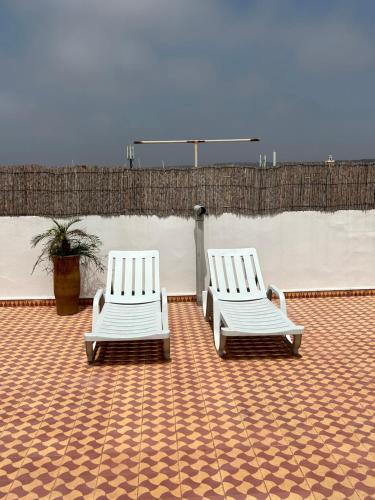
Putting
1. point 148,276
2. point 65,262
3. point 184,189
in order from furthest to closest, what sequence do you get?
1. point 184,189
2. point 65,262
3. point 148,276

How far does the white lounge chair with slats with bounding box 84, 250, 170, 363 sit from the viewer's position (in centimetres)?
523

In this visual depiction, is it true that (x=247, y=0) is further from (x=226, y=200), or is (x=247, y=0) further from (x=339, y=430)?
(x=339, y=430)

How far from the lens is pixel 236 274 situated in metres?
7.11

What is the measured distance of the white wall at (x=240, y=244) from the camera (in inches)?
307

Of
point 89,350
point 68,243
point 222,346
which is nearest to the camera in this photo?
point 89,350

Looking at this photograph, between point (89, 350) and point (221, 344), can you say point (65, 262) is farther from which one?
point (221, 344)

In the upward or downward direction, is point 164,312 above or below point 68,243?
below

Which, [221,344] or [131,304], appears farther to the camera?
[131,304]

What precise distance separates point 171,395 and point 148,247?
3750 mm

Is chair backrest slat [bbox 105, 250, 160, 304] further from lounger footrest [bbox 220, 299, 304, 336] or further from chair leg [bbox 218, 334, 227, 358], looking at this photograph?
chair leg [bbox 218, 334, 227, 358]

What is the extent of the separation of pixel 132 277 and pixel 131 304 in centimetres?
74

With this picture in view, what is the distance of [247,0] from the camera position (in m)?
9.87

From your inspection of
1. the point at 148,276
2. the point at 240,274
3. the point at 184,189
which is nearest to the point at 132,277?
the point at 148,276

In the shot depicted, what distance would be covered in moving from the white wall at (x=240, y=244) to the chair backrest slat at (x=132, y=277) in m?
0.65
